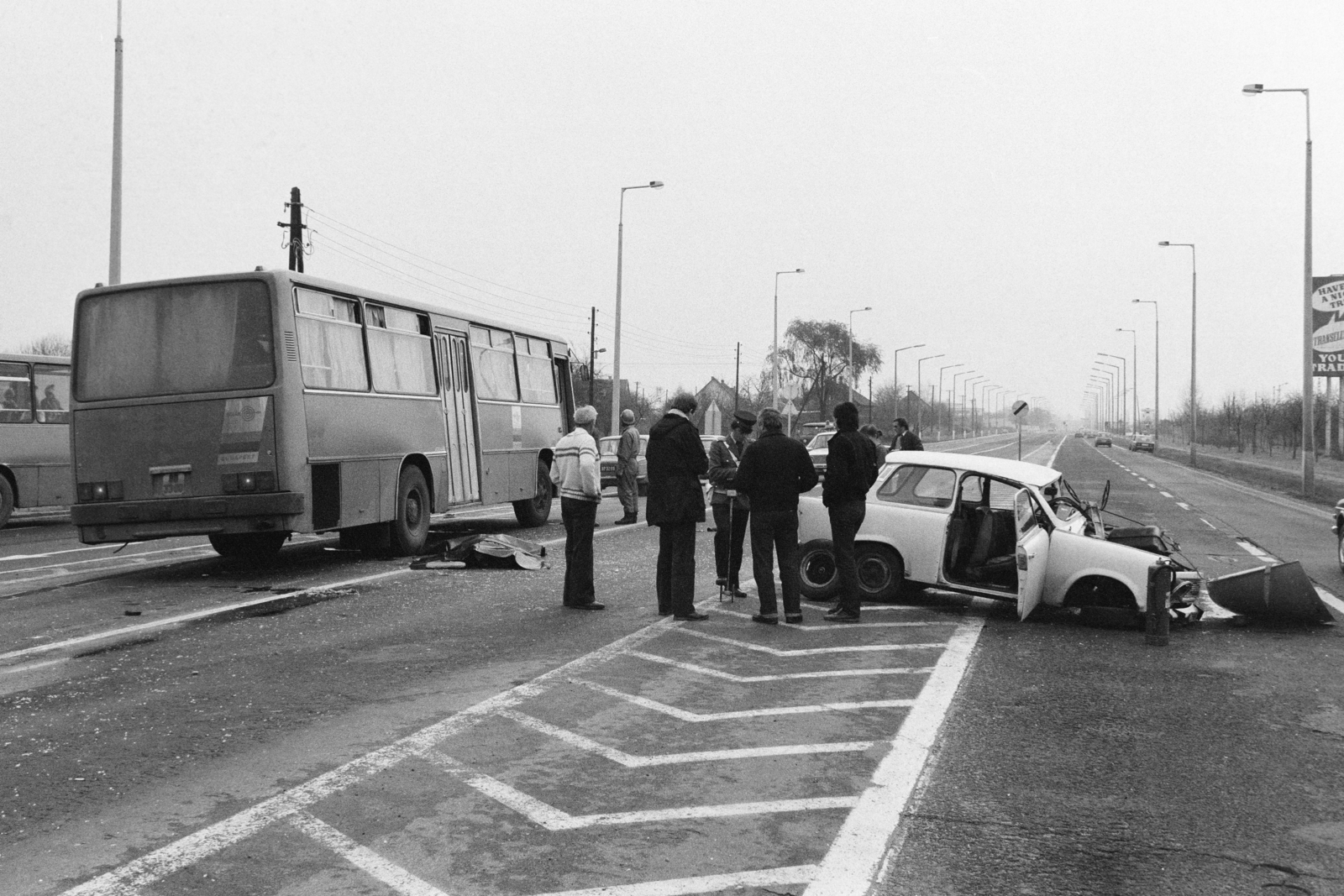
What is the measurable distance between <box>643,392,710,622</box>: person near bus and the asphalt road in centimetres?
44

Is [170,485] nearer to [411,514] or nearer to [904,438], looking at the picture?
[411,514]

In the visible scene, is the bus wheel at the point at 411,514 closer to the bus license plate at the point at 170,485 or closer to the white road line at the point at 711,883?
the bus license plate at the point at 170,485

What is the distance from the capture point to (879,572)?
37.3 feet

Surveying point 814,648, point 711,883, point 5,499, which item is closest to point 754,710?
point 814,648

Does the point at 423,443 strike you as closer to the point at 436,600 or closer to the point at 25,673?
the point at 436,600

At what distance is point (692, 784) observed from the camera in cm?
551

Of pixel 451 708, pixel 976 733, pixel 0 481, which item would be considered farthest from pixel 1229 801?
pixel 0 481

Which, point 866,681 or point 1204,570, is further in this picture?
point 1204,570

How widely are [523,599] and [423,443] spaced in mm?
5162

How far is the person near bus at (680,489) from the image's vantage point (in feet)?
34.0

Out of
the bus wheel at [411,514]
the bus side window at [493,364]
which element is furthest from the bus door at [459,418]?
the bus wheel at [411,514]

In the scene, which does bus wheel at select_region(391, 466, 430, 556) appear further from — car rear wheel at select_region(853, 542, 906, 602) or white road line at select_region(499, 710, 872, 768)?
white road line at select_region(499, 710, 872, 768)

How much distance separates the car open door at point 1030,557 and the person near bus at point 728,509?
8.03 ft

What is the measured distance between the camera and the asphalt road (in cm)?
449
